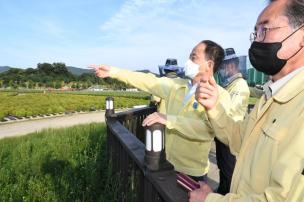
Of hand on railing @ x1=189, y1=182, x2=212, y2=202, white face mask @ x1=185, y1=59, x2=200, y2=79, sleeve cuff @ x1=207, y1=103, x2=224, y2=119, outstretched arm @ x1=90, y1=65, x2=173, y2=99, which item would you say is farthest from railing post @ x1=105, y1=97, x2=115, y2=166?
hand on railing @ x1=189, y1=182, x2=212, y2=202

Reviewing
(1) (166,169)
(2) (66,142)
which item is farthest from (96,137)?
(1) (166,169)

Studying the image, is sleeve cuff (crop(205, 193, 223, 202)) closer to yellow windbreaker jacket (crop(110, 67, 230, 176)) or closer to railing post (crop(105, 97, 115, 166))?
yellow windbreaker jacket (crop(110, 67, 230, 176))

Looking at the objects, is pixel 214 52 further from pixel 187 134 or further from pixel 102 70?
pixel 102 70

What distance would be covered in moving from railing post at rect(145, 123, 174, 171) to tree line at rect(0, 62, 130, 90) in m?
84.3

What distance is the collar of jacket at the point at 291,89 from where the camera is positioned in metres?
1.55

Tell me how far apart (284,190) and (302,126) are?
0.26 metres

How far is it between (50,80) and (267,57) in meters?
104

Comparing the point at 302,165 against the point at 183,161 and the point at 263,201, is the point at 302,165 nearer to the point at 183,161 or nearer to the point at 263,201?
the point at 263,201

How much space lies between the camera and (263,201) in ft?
4.61

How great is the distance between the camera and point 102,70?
4098 mm

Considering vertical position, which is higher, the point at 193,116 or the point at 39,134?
the point at 193,116

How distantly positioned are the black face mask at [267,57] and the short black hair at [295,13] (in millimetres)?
61

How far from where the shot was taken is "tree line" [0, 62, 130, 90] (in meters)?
94.9

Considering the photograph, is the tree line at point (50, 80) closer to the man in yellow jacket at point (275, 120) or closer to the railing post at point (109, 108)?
the railing post at point (109, 108)
